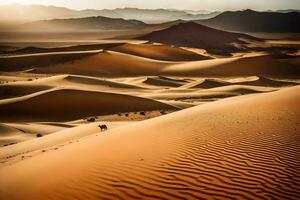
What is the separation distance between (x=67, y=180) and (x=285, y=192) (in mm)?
3384

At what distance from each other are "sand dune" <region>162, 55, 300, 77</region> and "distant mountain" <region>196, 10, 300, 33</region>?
8552cm

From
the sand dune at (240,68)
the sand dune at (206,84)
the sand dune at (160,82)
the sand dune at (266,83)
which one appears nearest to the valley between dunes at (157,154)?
the sand dune at (206,84)

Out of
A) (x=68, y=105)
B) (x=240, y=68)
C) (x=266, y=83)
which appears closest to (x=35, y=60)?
(x=240, y=68)

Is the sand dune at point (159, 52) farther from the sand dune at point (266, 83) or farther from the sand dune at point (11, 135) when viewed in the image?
A: the sand dune at point (11, 135)

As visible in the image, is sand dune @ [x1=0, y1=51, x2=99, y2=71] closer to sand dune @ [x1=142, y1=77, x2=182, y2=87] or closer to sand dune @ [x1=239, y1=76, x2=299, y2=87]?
sand dune @ [x1=142, y1=77, x2=182, y2=87]

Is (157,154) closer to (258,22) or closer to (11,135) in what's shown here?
(11,135)

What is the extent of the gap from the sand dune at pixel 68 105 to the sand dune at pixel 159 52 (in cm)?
3167

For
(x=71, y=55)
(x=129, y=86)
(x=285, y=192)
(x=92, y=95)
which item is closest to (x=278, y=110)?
(x=285, y=192)

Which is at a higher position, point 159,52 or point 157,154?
point 157,154

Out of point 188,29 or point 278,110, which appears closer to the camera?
point 278,110

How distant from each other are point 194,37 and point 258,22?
6918 centimetres

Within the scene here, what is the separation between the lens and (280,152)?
768cm

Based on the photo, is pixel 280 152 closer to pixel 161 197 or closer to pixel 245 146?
pixel 245 146

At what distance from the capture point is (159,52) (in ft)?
188
